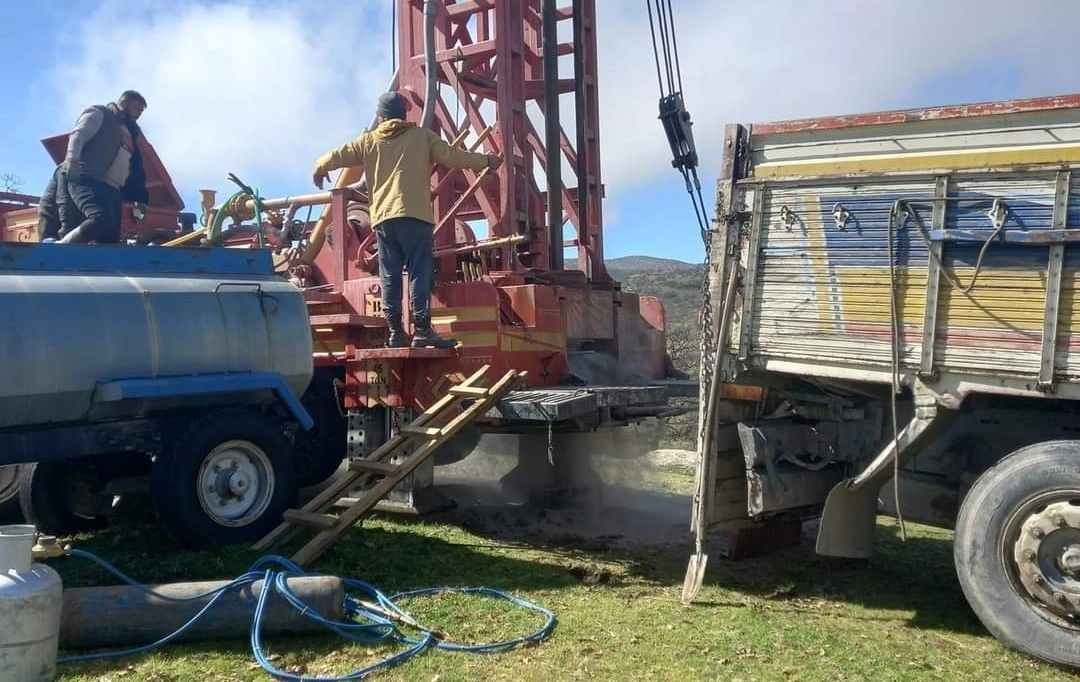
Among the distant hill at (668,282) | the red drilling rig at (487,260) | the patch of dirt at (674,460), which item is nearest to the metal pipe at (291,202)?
the red drilling rig at (487,260)

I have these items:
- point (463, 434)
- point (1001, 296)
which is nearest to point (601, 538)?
point (463, 434)

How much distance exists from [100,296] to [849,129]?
14.5ft

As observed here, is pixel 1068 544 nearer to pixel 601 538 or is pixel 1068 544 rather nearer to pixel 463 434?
pixel 601 538

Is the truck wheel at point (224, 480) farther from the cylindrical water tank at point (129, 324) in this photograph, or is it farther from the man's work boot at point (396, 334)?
the man's work boot at point (396, 334)

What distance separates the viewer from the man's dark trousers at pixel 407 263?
7.14 meters

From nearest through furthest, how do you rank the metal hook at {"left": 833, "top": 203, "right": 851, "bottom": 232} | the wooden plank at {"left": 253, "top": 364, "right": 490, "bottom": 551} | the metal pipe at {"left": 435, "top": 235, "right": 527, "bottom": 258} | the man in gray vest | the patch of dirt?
the metal hook at {"left": 833, "top": 203, "right": 851, "bottom": 232}
the wooden plank at {"left": 253, "top": 364, "right": 490, "bottom": 551}
the man in gray vest
the metal pipe at {"left": 435, "top": 235, "right": 527, "bottom": 258}
the patch of dirt

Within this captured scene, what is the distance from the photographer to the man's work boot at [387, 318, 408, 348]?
286 inches

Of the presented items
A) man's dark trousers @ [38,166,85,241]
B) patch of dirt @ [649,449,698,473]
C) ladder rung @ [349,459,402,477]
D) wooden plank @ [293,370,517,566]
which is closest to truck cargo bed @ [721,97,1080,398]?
wooden plank @ [293,370,517,566]

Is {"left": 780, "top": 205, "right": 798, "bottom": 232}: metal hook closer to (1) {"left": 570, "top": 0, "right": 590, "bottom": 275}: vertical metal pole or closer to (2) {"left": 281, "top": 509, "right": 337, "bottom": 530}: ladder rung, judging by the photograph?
(2) {"left": 281, "top": 509, "right": 337, "bottom": 530}: ladder rung

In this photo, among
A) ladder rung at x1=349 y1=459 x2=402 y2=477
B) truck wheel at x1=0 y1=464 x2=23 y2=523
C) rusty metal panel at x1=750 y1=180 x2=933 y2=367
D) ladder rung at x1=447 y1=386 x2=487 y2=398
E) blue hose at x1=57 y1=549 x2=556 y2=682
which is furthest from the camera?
truck wheel at x1=0 y1=464 x2=23 y2=523

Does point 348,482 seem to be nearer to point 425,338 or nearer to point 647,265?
point 425,338

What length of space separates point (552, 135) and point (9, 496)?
5.21 m

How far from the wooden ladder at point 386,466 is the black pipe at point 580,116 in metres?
2.51

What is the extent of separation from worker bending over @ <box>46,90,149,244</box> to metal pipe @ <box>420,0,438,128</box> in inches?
97.8
